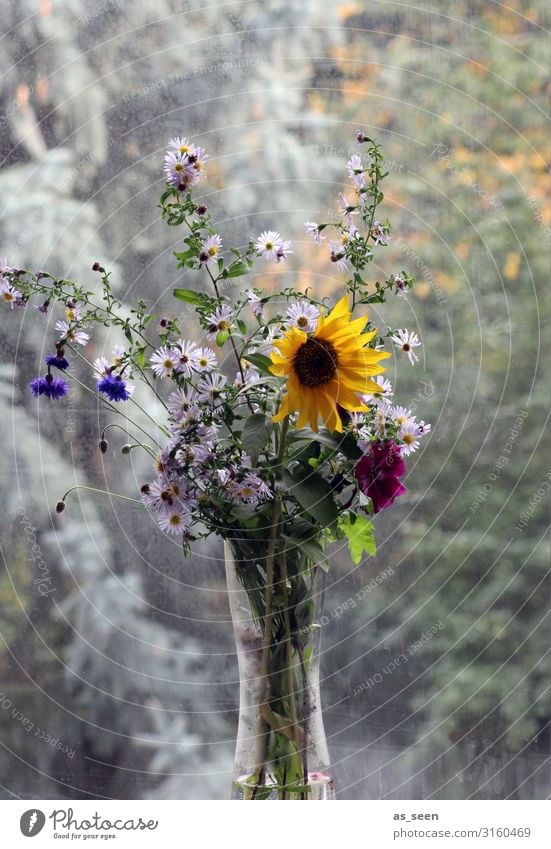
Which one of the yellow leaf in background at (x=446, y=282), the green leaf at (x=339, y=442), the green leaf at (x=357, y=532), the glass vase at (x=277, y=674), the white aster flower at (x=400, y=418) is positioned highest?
the yellow leaf in background at (x=446, y=282)

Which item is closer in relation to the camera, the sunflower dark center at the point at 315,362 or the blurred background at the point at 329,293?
the sunflower dark center at the point at 315,362

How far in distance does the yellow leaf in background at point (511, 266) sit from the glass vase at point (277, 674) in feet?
1.23

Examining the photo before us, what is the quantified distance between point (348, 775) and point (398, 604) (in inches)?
6.7

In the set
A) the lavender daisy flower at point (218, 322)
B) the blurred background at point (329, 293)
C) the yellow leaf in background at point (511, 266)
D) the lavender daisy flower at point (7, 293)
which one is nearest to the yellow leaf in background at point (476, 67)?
the blurred background at point (329, 293)

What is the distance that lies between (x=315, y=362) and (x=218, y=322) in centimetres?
8

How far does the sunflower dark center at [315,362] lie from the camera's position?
72 centimetres

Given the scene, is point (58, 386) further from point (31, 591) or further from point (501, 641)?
point (501, 641)

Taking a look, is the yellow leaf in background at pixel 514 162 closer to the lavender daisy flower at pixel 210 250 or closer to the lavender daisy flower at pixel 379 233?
the lavender daisy flower at pixel 379 233

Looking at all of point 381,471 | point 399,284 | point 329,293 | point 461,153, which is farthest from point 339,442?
point 461,153

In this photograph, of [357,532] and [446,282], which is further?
[446,282]

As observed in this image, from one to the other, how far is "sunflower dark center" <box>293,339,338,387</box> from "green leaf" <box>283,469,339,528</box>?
0.24ft

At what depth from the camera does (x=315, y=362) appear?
724 millimetres

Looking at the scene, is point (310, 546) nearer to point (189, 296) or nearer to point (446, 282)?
point (189, 296)

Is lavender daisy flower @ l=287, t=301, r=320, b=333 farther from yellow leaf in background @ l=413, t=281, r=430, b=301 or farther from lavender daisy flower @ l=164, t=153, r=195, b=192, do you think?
yellow leaf in background @ l=413, t=281, r=430, b=301
